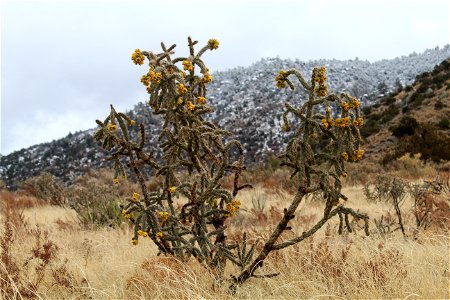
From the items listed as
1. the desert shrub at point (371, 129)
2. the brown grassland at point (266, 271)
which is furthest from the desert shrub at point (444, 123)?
the brown grassland at point (266, 271)

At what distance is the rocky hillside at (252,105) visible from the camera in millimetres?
36406

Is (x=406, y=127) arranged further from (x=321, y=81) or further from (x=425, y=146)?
(x=321, y=81)

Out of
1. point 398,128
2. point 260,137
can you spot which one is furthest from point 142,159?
point 260,137

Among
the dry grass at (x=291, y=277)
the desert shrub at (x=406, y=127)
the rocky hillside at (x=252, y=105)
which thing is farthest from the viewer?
the rocky hillside at (x=252, y=105)

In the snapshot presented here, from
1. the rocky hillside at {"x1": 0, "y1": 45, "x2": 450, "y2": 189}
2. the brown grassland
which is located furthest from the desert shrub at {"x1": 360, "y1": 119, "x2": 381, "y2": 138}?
the brown grassland

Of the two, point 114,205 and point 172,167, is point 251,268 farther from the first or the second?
point 114,205

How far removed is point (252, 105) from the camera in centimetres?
4200

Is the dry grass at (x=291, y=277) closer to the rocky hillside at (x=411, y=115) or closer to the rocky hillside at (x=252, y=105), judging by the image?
the rocky hillside at (x=411, y=115)

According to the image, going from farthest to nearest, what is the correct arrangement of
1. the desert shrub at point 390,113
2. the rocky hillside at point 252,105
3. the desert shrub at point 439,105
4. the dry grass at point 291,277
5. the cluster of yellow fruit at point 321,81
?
the rocky hillside at point 252,105, the desert shrub at point 390,113, the desert shrub at point 439,105, the dry grass at point 291,277, the cluster of yellow fruit at point 321,81

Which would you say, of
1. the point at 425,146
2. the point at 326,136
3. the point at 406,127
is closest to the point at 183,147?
the point at 326,136

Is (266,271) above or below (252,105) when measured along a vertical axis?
below

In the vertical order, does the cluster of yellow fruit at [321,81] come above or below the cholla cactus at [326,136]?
above

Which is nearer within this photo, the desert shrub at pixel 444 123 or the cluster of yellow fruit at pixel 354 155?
the cluster of yellow fruit at pixel 354 155

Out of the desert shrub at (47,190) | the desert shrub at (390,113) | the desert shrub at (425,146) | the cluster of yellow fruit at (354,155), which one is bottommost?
the desert shrub at (425,146)
